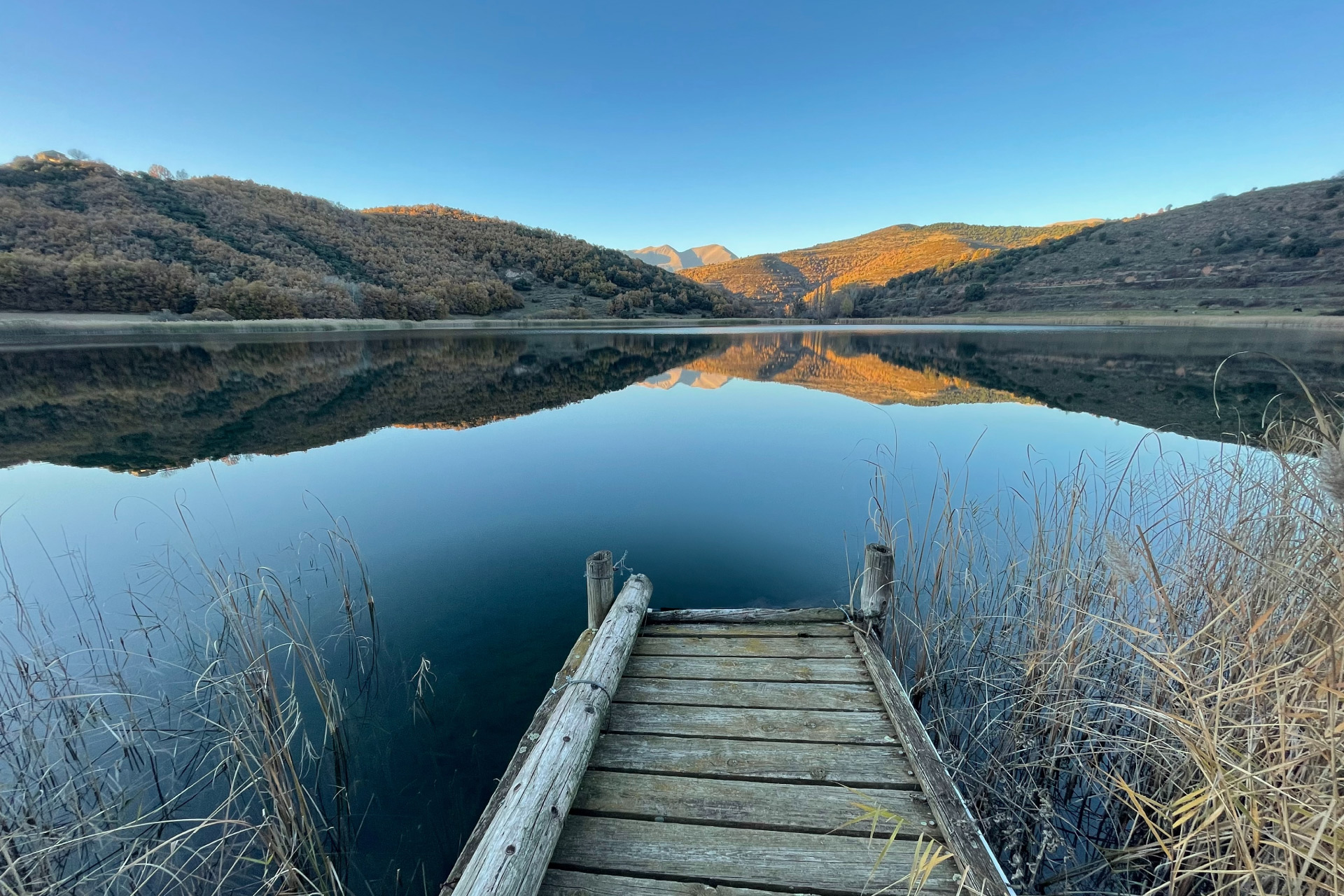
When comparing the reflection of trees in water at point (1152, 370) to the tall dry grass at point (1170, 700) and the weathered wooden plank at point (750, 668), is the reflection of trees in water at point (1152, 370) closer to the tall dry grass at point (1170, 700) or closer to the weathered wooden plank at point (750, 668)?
the tall dry grass at point (1170, 700)

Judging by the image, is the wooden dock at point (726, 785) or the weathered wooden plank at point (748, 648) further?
the weathered wooden plank at point (748, 648)

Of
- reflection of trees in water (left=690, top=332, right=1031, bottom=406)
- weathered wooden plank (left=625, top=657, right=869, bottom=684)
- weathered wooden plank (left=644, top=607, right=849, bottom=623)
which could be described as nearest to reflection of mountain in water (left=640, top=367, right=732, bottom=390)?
reflection of trees in water (left=690, top=332, right=1031, bottom=406)

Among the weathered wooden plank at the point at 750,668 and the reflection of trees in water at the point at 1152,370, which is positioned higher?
the reflection of trees in water at the point at 1152,370

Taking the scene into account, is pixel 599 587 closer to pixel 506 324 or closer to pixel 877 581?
pixel 877 581

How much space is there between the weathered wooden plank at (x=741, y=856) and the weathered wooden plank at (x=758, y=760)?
290 mm

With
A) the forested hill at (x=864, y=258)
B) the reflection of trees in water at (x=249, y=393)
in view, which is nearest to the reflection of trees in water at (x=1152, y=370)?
the reflection of trees in water at (x=249, y=393)

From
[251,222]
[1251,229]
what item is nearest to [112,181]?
[251,222]

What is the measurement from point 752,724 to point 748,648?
0.77 meters

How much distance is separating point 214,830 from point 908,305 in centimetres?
7265

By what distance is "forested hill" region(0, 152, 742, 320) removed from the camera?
29719 mm

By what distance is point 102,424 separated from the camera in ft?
34.9

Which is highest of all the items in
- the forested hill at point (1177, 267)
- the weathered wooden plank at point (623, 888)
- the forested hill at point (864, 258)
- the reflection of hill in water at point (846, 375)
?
the forested hill at point (864, 258)

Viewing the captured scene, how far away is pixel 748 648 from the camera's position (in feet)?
11.3

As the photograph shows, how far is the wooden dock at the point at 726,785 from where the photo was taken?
1821 millimetres
